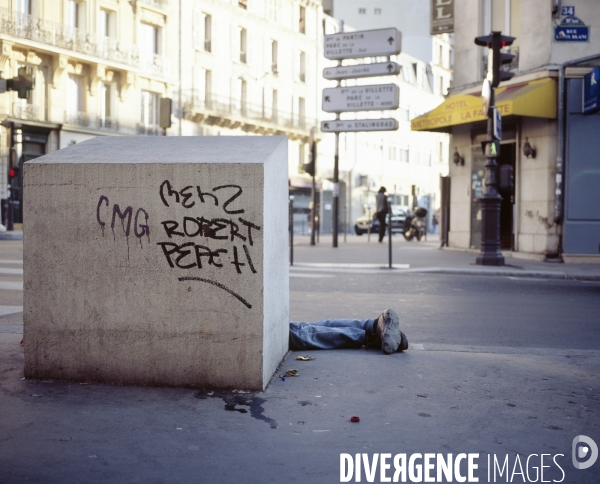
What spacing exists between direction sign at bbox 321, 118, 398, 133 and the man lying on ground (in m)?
14.1

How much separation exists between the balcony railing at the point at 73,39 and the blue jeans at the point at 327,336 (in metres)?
29.0

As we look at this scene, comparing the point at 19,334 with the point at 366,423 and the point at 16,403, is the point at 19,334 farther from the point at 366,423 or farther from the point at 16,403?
the point at 366,423

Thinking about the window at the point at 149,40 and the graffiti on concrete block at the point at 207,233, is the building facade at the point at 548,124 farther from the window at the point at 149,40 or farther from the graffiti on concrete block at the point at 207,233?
the window at the point at 149,40

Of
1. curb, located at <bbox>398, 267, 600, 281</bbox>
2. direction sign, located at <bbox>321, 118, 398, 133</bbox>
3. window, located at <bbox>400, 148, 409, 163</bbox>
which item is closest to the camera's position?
curb, located at <bbox>398, 267, 600, 281</bbox>

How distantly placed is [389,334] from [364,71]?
50.3 feet

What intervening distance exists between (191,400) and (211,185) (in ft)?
3.69

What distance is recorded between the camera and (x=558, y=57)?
15.8 meters

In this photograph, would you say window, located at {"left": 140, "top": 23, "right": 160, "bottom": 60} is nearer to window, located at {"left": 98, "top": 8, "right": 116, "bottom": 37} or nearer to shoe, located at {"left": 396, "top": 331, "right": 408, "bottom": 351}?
window, located at {"left": 98, "top": 8, "right": 116, "bottom": 37}

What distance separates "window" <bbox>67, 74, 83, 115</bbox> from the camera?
3306 cm

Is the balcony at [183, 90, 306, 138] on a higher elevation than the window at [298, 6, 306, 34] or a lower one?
lower

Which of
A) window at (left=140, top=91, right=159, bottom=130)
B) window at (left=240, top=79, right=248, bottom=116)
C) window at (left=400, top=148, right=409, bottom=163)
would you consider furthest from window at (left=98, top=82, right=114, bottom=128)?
window at (left=400, top=148, right=409, bottom=163)

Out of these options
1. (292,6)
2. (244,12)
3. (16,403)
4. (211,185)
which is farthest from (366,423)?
(292,6)

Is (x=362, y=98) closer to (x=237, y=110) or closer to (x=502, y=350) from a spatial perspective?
(x=502, y=350)

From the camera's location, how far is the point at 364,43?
1939 cm
